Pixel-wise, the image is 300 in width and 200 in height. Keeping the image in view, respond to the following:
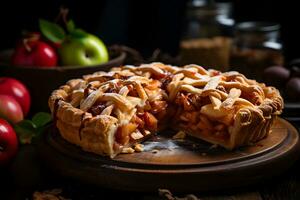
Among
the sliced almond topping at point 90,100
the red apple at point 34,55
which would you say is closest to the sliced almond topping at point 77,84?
the sliced almond topping at point 90,100

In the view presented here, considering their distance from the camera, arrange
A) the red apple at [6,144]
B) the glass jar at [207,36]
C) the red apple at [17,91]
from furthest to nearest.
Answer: the glass jar at [207,36] < the red apple at [17,91] < the red apple at [6,144]

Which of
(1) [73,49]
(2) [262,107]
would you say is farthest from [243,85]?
(1) [73,49]

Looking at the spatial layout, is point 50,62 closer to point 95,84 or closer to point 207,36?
point 95,84

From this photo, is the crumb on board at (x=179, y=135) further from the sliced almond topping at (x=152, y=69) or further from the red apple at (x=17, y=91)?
the red apple at (x=17, y=91)

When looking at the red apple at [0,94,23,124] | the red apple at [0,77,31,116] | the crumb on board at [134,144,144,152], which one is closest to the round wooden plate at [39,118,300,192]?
the crumb on board at [134,144,144,152]

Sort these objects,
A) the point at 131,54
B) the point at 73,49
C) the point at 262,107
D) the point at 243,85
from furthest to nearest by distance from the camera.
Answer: the point at 131,54
the point at 73,49
the point at 243,85
the point at 262,107

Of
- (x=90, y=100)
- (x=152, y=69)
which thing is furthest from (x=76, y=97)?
(x=152, y=69)

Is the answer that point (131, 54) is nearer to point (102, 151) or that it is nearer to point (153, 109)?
point (153, 109)
